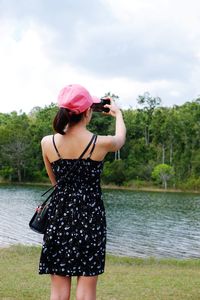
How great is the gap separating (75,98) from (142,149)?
200 ft

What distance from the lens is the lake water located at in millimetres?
17859

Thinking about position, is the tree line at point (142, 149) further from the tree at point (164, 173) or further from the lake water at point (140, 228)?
the lake water at point (140, 228)

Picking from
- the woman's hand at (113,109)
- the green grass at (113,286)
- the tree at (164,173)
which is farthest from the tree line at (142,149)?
the woman's hand at (113,109)

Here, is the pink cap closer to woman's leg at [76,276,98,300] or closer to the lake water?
woman's leg at [76,276,98,300]

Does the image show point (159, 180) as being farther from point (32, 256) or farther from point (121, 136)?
point (121, 136)

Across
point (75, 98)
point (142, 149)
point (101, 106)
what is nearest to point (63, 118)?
point (75, 98)

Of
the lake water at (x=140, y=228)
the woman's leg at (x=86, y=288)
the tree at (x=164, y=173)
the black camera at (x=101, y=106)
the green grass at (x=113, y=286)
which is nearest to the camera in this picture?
the woman's leg at (x=86, y=288)

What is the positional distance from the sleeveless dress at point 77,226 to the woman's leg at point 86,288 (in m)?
0.03

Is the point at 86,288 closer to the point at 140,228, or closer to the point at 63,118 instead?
the point at 63,118

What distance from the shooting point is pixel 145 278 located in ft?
29.9

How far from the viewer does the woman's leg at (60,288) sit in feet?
9.60

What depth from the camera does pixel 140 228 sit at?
938 inches

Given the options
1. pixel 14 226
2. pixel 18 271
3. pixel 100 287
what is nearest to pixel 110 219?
pixel 14 226

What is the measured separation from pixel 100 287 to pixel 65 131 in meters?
5.08
